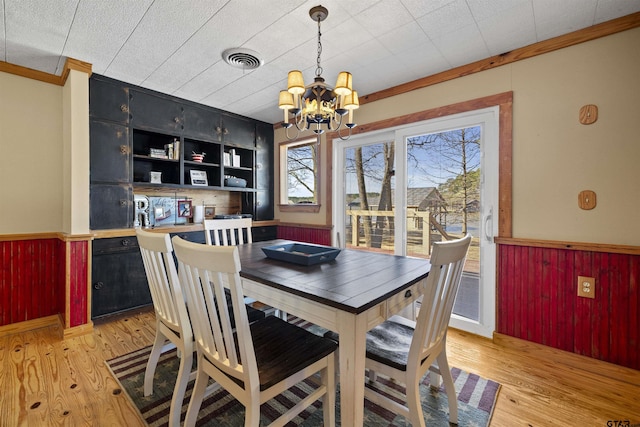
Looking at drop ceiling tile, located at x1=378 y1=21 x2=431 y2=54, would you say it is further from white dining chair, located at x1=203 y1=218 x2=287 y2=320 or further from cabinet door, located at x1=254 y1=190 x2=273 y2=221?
cabinet door, located at x1=254 y1=190 x2=273 y2=221

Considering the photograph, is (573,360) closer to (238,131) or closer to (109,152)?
(238,131)

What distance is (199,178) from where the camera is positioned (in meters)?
3.72

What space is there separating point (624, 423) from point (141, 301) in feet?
12.6

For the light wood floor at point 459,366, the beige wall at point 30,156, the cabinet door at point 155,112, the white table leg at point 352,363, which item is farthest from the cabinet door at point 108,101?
the white table leg at point 352,363

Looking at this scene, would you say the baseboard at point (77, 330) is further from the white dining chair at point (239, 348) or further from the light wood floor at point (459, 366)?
the white dining chair at point (239, 348)

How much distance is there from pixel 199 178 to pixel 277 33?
222 centimetres

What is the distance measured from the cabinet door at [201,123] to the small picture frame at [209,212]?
95cm

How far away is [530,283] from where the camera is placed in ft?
7.56

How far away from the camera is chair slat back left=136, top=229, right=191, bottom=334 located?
1.41 metres

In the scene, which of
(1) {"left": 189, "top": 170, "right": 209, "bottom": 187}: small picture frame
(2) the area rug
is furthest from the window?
(2) the area rug

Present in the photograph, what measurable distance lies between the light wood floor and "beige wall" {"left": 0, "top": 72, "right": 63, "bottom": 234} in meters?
1.09

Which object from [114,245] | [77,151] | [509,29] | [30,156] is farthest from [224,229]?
[509,29]

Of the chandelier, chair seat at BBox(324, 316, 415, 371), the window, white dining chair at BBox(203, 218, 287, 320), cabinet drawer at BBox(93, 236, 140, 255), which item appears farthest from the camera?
the window

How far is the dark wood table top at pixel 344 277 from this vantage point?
4.03 ft
